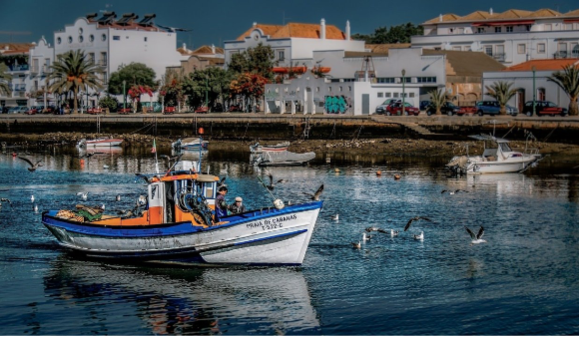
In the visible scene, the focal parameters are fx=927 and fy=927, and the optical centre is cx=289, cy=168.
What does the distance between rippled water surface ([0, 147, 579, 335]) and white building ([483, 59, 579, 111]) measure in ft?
152

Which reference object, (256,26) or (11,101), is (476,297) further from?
(11,101)

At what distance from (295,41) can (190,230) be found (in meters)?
92.0

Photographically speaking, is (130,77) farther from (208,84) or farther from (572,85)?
(572,85)

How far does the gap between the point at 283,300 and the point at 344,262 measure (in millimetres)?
5111

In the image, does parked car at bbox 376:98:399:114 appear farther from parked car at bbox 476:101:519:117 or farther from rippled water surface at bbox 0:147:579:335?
rippled water surface at bbox 0:147:579:335

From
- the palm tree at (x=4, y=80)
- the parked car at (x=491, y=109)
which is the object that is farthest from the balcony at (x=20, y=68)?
the parked car at (x=491, y=109)

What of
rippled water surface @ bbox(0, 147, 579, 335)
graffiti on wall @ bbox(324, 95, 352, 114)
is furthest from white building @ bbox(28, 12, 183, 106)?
rippled water surface @ bbox(0, 147, 579, 335)

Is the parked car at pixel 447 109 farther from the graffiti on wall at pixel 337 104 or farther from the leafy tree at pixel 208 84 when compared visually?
the leafy tree at pixel 208 84

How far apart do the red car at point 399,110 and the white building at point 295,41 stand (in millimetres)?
26118

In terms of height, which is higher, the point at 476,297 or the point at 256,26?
the point at 256,26

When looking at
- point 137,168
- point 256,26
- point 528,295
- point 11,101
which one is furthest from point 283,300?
point 11,101

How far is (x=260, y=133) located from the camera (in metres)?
90.4

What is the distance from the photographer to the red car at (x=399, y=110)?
90125 mm

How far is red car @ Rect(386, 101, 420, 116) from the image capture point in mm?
90125
